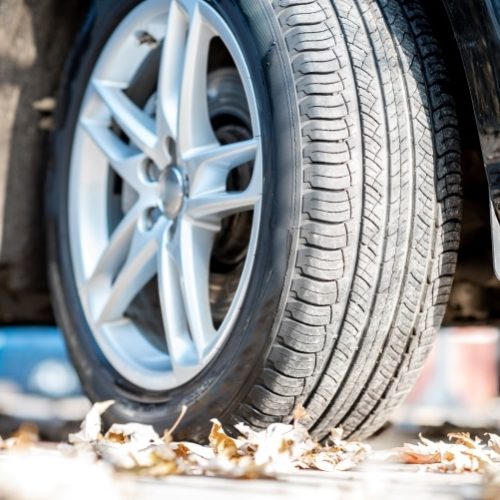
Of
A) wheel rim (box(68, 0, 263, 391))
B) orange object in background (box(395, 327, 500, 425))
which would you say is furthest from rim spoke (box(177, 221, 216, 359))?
orange object in background (box(395, 327, 500, 425))

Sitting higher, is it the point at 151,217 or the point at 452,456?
the point at 151,217

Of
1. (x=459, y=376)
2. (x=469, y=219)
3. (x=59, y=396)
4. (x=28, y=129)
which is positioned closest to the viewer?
(x=469, y=219)

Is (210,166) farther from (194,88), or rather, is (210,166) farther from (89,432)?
(89,432)

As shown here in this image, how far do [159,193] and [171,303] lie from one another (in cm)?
28

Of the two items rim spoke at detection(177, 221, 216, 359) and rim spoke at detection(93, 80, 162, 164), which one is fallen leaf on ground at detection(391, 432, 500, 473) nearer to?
rim spoke at detection(177, 221, 216, 359)

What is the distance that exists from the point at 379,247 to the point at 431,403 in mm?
5676

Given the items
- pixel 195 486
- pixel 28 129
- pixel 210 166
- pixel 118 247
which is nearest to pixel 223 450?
pixel 195 486

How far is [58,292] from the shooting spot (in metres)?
2.91

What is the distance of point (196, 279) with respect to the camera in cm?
232

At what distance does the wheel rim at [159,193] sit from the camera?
2262 millimetres

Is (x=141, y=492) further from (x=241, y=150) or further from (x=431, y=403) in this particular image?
(x=431, y=403)

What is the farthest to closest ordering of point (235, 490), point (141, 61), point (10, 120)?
1. point (10, 120)
2. point (141, 61)
3. point (235, 490)

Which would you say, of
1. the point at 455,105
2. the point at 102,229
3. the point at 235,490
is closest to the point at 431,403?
the point at 102,229

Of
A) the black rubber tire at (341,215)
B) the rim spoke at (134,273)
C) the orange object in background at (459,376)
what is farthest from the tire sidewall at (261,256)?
the orange object in background at (459,376)
